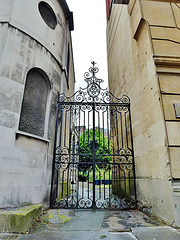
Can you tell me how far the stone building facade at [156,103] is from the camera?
3.63m

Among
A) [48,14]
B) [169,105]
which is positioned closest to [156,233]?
[169,105]

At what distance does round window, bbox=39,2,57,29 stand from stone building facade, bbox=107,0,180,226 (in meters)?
3.55

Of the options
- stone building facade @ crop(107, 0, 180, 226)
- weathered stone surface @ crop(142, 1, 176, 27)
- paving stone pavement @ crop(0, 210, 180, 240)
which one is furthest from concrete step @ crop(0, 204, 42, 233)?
weathered stone surface @ crop(142, 1, 176, 27)

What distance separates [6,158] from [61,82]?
4132 mm

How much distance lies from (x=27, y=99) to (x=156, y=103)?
406 cm

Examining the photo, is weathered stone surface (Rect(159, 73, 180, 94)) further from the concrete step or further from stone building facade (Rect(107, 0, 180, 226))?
the concrete step

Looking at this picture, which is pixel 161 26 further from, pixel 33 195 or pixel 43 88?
pixel 33 195

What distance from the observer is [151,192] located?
4234 millimetres

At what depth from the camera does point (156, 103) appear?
166 inches

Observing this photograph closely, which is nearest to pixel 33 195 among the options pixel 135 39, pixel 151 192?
pixel 151 192

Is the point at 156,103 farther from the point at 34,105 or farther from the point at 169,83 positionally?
the point at 34,105

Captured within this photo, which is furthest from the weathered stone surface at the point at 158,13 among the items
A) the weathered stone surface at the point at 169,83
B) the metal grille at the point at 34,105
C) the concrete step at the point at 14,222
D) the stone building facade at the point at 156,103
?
the concrete step at the point at 14,222

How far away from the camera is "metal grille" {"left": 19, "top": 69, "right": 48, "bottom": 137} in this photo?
501 cm

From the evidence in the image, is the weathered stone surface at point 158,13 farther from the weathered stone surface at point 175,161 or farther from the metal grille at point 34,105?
the metal grille at point 34,105
